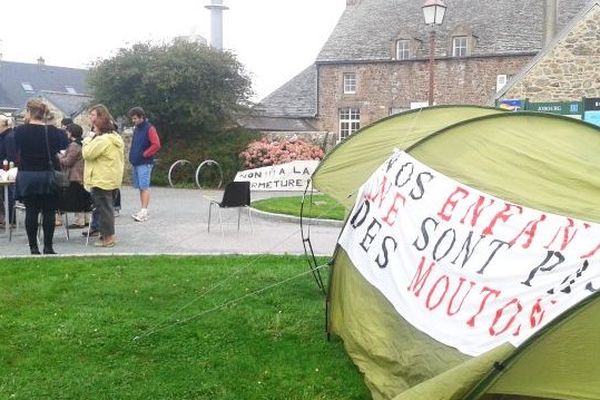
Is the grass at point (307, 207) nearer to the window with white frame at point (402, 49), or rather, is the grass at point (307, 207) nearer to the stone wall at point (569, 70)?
the stone wall at point (569, 70)

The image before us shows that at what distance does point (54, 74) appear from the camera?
7019 centimetres

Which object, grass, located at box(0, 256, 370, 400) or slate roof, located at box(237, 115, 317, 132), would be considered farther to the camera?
slate roof, located at box(237, 115, 317, 132)

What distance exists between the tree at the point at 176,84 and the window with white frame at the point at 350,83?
15.5 m

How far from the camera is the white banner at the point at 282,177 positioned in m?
9.06

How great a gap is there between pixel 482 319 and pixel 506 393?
1.63 ft

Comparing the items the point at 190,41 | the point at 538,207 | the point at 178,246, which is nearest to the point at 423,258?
the point at 538,207

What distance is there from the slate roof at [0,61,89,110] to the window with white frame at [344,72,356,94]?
30458 millimetres

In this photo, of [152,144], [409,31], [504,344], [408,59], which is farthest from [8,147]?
[409,31]

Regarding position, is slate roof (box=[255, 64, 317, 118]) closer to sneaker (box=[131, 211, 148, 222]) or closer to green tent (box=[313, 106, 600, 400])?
sneaker (box=[131, 211, 148, 222])

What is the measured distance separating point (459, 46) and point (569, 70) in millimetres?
15331

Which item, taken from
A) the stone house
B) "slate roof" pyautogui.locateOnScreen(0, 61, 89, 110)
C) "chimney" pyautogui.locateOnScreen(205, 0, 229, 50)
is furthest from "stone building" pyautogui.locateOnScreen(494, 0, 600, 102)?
"slate roof" pyautogui.locateOnScreen(0, 61, 89, 110)

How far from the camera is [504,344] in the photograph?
11.3 feet

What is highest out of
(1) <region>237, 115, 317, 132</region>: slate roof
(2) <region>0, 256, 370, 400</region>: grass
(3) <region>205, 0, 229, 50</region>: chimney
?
(3) <region>205, 0, 229, 50</region>: chimney

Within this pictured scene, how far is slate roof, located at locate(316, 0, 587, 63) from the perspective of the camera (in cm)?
3497
